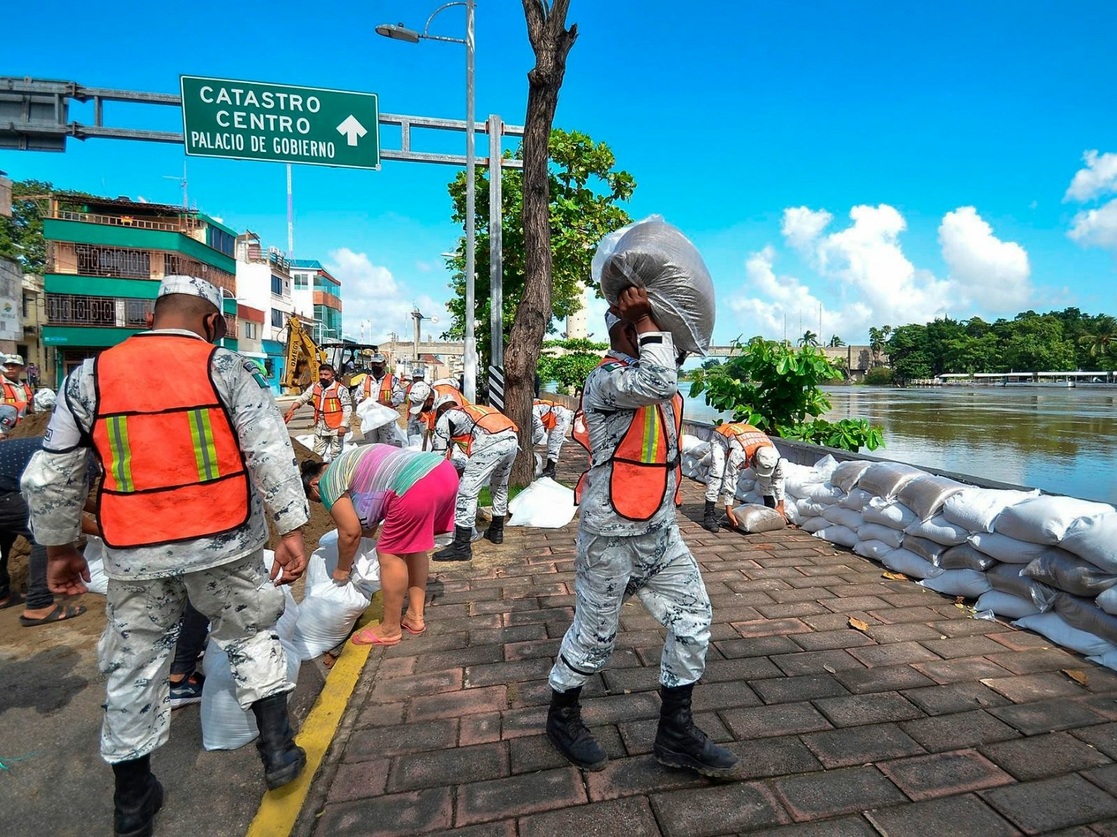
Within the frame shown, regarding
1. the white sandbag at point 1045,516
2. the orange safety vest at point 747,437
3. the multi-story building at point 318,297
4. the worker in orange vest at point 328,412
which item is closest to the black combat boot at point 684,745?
the white sandbag at point 1045,516

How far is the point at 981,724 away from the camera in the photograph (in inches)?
95.0

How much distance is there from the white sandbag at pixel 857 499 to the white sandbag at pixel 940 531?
0.60 meters

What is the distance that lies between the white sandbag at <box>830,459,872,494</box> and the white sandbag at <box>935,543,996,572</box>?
104cm

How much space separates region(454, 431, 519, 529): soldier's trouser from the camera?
191 inches

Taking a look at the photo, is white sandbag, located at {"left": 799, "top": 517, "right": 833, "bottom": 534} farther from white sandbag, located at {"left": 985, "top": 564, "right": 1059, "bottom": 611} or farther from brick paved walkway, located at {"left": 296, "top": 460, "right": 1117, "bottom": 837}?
white sandbag, located at {"left": 985, "top": 564, "right": 1059, "bottom": 611}

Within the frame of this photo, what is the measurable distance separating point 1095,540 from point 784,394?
5830mm

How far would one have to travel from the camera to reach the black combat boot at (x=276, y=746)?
2.09 metres

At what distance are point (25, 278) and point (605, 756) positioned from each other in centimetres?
3673

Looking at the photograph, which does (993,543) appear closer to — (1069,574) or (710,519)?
(1069,574)

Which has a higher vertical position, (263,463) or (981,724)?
(263,463)

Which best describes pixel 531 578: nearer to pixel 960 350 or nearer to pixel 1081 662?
pixel 1081 662

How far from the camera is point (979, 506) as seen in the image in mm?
3693

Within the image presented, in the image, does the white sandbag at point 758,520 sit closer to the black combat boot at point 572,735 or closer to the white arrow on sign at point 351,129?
the black combat boot at point 572,735

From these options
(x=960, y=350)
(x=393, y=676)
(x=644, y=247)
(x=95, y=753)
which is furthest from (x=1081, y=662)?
(x=960, y=350)
